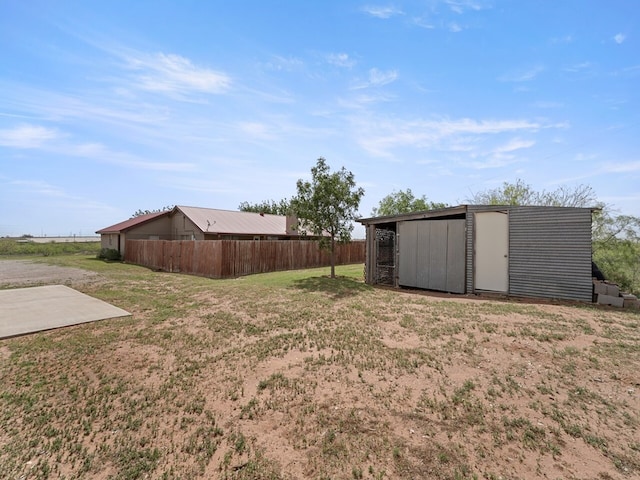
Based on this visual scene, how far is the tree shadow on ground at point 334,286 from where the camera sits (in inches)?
407

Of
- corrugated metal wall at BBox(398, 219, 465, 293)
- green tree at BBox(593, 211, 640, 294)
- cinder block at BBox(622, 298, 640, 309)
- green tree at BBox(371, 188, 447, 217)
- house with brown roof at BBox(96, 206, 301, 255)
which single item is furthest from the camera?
green tree at BBox(371, 188, 447, 217)

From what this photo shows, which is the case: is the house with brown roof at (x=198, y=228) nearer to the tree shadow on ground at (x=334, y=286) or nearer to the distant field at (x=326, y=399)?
the tree shadow on ground at (x=334, y=286)

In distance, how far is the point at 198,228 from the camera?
21.2 m

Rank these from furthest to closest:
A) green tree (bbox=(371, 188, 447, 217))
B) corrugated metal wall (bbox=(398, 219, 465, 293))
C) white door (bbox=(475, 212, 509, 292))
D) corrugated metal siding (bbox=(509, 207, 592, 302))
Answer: green tree (bbox=(371, 188, 447, 217)) → corrugated metal wall (bbox=(398, 219, 465, 293)) → white door (bbox=(475, 212, 509, 292)) → corrugated metal siding (bbox=(509, 207, 592, 302))

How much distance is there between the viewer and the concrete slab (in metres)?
6.59

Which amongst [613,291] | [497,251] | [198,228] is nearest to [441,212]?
[497,251]

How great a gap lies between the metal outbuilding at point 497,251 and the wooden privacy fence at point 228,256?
6.71 metres

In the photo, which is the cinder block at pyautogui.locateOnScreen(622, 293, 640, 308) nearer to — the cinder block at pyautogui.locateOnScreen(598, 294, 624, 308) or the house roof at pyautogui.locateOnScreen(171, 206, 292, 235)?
the cinder block at pyautogui.locateOnScreen(598, 294, 624, 308)

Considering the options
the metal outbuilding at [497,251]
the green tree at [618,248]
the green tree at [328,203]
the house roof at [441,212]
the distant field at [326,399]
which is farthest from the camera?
the green tree at [328,203]

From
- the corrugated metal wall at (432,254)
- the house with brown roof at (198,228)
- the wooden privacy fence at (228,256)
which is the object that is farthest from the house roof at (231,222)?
the corrugated metal wall at (432,254)

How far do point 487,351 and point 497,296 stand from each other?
5.61 meters

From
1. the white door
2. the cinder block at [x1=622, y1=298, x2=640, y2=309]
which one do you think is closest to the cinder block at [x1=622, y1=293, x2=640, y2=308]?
the cinder block at [x1=622, y1=298, x2=640, y2=309]

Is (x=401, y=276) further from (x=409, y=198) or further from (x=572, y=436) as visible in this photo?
(x=409, y=198)

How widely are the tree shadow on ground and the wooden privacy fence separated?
175 inches
